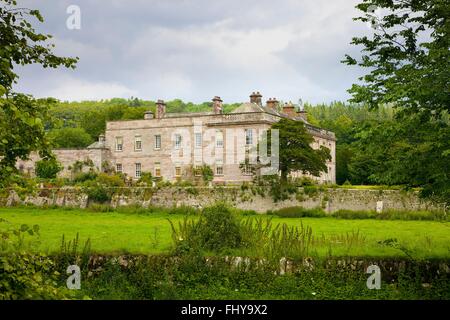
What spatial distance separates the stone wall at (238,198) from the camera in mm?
31062

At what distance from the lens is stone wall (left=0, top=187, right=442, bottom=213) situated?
31062mm

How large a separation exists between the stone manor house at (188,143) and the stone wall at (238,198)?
12.9m

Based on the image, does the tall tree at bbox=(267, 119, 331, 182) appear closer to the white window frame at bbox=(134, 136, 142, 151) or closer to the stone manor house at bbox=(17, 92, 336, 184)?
the stone manor house at bbox=(17, 92, 336, 184)

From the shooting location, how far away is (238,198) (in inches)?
1336

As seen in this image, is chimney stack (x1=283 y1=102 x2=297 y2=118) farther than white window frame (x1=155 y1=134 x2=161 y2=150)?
Yes

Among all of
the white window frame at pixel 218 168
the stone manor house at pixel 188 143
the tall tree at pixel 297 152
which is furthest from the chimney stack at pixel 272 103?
the tall tree at pixel 297 152

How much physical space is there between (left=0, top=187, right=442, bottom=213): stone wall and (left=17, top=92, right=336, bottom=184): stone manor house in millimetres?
12938

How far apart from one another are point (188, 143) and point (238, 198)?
2178 centimetres

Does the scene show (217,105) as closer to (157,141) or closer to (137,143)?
(157,141)

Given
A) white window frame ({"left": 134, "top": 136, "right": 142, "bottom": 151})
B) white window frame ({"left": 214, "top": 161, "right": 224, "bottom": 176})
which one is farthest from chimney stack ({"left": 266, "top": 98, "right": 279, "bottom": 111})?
white window frame ({"left": 134, "top": 136, "right": 142, "bottom": 151})

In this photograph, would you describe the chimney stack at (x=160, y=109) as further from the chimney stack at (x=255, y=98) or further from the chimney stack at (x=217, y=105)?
the chimney stack at (x=255, y=98)

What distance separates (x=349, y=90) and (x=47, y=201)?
27078 mm

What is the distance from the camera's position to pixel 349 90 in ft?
43.0
